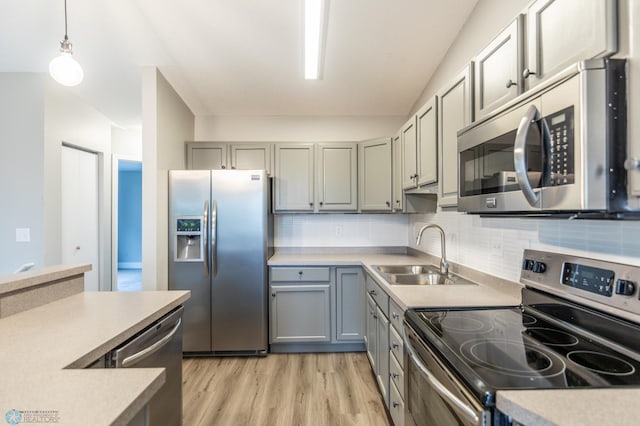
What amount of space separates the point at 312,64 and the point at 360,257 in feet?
6.29

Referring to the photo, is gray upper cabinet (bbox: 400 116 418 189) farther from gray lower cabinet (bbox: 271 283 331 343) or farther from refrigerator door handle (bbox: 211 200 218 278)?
refrigerator door handle (bbox: 211 200 218 278)

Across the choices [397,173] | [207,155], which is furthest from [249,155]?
[397,173]

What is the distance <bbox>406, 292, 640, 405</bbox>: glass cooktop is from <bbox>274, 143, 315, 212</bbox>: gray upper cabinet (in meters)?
2.04

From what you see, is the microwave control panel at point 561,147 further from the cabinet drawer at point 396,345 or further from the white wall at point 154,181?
the white wall at point 154,181

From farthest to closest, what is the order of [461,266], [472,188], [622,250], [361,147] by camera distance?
[361,147] → [461,266] → [472,188] → [622,250]

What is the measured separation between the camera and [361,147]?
10.6ft

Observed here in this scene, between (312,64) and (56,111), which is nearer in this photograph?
(312,64)

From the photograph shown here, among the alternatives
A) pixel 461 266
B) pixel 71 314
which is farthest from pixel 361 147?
pixel 71 314

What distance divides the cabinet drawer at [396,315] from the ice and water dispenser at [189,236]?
1792 mm

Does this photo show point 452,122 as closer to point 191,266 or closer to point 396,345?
point 396,345

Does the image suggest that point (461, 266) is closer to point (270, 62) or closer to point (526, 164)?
point (526, 164)

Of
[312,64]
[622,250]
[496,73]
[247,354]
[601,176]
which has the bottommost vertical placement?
[247,354]

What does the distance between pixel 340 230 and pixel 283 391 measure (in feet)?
5.78

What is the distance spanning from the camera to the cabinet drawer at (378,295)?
1.99 metres
